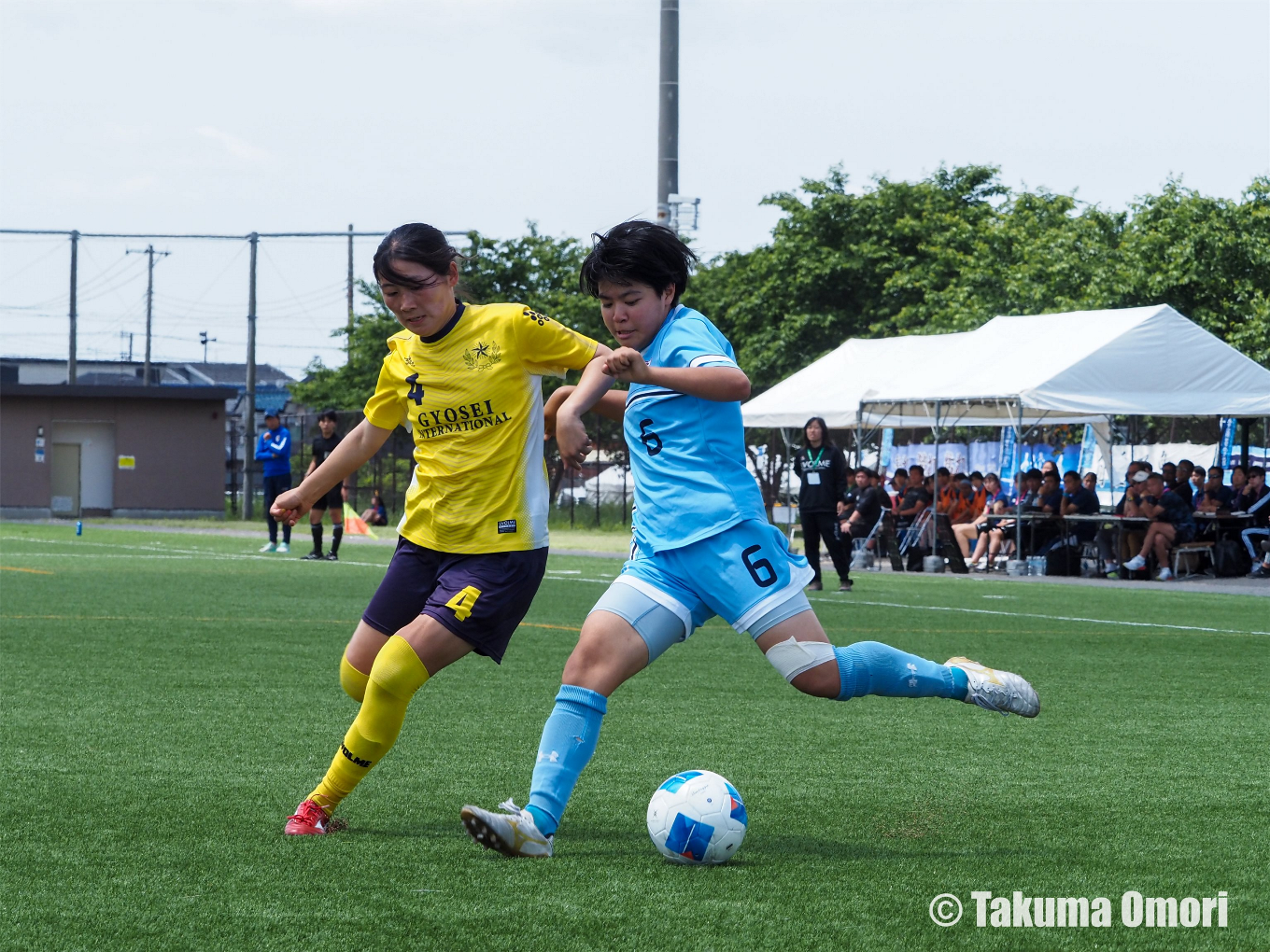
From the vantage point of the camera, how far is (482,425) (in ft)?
16.0

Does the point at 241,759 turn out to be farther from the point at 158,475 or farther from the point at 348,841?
the point at 158,475

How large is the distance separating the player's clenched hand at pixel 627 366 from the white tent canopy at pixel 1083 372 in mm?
15251

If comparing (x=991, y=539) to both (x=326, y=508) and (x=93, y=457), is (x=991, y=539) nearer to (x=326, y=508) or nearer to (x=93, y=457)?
(x=326, y=508)

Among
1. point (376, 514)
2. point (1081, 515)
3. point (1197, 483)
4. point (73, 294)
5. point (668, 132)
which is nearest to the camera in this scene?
point (668, 132)

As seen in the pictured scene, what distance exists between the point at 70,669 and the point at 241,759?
A: 3165mm

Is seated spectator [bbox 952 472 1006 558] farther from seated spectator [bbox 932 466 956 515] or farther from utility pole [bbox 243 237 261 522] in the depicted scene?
utility pole [bbox 243 237 261 522]

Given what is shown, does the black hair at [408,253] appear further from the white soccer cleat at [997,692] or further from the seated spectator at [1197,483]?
the seated spectator at [1197,483]

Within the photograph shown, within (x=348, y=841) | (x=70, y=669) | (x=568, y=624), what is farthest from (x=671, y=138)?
(x=348, y=841)

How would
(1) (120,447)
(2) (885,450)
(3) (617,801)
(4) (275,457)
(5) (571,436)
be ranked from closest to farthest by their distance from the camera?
(5) (571,436)
(3) (617,801)
(4) (275,457)
(2) (885,450)
(1) (120,447)

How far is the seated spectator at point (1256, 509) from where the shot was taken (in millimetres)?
20109

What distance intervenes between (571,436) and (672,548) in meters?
0.51

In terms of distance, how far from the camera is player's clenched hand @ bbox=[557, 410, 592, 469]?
408 centimetres

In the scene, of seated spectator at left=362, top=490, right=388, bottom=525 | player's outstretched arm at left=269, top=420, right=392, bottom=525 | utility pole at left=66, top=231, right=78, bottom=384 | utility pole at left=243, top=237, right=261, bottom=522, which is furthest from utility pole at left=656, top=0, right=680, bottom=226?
utility pole at left=66, top=231, right=78, bottom=384

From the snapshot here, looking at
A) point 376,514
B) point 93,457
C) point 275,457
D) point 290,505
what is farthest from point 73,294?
point 290,505
